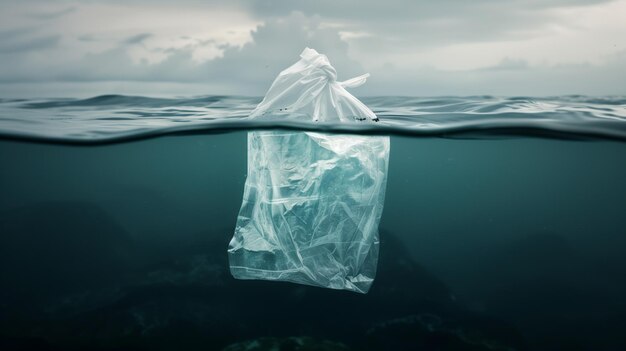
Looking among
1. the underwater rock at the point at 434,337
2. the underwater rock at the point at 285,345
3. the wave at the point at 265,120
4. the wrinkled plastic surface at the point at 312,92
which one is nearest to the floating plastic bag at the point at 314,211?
the wrinkled plastic surface at the point at 312,92

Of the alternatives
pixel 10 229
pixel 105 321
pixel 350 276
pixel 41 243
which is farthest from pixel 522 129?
pixel 10 229

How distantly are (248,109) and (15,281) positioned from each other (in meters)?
7.35

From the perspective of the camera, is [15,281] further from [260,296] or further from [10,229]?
[260,296]

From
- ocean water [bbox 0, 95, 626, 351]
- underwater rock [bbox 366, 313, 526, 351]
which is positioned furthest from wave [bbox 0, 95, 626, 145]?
underwater rock [bbox 366, 313, 526, 351]

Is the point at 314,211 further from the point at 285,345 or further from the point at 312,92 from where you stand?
the point at 285,345

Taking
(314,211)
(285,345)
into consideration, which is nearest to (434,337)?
(285,345)

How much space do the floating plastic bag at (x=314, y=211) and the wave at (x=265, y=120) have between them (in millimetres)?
1102

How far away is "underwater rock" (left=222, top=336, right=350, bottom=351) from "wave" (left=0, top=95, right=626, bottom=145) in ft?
12.4

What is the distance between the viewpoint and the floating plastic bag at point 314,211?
5062 mm

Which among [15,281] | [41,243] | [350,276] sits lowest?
[15,281]

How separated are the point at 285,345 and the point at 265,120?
156 inches

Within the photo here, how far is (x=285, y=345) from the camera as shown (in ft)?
23.6

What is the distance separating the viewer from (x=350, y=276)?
5137mm

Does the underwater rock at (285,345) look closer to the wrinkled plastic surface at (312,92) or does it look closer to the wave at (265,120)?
the wave at (265,120)
